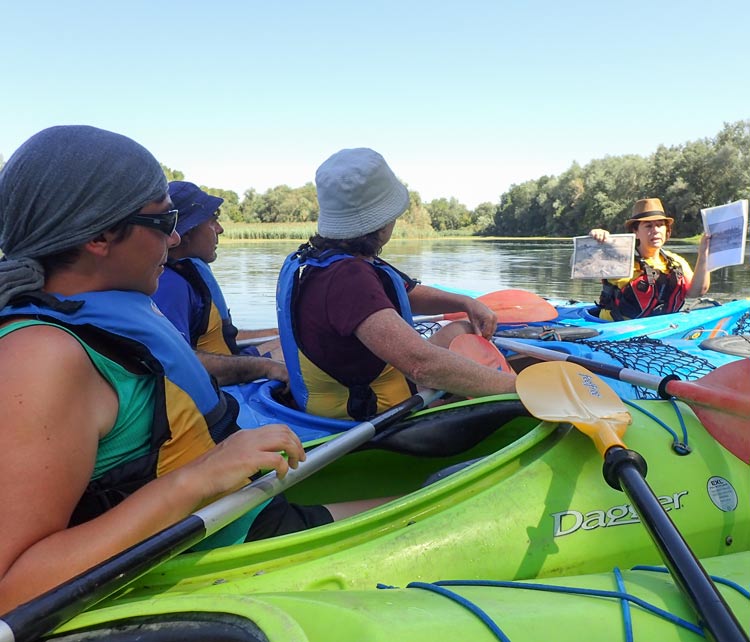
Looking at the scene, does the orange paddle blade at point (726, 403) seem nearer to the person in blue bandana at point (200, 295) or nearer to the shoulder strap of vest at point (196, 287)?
the person in blue bandana at point (200, 295)

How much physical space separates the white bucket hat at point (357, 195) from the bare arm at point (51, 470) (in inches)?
49.4

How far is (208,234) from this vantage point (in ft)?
10.1

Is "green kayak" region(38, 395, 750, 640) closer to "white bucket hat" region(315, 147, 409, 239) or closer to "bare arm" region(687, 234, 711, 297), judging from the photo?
"white bucket hat" region(315, 147, 409, 239)

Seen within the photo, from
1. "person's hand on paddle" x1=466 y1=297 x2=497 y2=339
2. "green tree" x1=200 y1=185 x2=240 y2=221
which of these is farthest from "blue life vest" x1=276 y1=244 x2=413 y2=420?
"green tree" x1=200 y1=185 x2=240 y2=221

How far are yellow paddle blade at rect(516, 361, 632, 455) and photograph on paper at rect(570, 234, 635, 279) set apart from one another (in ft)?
10.2

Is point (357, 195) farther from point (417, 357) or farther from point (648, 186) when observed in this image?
point (648, 186)

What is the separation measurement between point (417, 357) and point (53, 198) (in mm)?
1079

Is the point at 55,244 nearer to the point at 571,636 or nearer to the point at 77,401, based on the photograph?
the point at 77,401

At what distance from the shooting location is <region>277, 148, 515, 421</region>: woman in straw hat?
179 centimetres

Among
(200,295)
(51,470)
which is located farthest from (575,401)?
(200,295)

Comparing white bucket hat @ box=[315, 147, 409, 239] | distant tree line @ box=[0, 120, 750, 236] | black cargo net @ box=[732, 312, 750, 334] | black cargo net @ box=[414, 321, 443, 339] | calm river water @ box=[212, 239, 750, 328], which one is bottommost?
calm river water @ box=[212, 239, 750, 328]

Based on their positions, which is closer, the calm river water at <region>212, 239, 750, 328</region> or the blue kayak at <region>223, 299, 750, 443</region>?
the blue kayak at <region>223, 299, 750, 443</region>

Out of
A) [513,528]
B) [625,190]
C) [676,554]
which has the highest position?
[625,190]

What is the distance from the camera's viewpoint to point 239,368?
2.87 m
